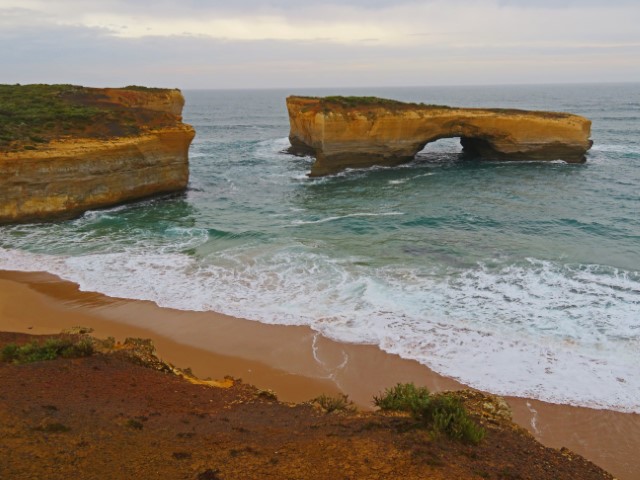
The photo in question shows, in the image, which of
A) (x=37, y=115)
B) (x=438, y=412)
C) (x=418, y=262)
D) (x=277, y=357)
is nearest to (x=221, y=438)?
(x=438, y=412)

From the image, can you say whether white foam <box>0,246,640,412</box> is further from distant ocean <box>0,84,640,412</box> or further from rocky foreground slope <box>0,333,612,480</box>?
rocky foreground slope <box>0,333,612,480</box>

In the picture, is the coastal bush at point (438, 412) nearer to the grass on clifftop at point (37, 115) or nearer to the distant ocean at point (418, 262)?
the distant ocean at point (418, 262)

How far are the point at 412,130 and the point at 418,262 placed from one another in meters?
18.6

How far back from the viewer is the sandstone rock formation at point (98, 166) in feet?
73.0

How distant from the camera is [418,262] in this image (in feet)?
59.8

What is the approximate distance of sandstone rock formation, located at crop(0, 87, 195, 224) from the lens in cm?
2227

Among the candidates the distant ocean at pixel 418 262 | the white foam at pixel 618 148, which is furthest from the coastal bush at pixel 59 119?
the white foam at pixel 618 148

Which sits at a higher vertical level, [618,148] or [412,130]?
[412,130]

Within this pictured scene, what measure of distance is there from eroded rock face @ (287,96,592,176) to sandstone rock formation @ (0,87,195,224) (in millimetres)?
9967

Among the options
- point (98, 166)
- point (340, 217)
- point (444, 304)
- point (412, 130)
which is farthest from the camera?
point (412, 130)

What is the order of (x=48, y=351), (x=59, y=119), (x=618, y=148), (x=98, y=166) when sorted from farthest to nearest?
(x=618, y=148) → (x=59, y=119) → (x=98, y=166) → (x=48, y=351)

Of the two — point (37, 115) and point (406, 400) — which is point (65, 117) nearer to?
point (37, 115)

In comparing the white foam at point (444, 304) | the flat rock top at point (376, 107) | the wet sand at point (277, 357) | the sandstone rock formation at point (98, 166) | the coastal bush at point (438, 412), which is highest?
the flat rock top at point (376, 107)

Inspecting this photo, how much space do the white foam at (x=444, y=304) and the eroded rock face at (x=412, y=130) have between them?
1555 cm
